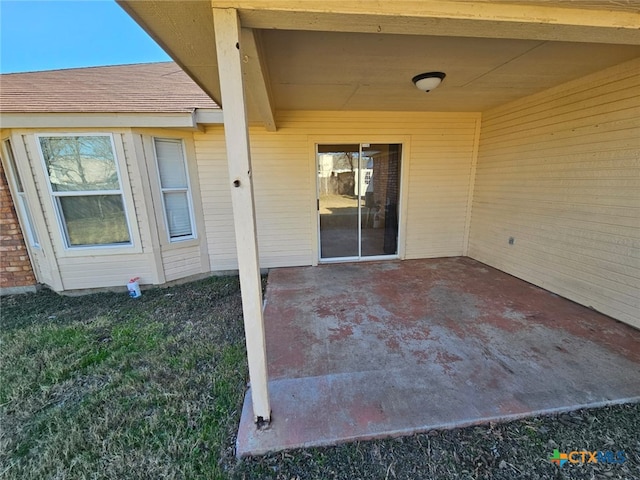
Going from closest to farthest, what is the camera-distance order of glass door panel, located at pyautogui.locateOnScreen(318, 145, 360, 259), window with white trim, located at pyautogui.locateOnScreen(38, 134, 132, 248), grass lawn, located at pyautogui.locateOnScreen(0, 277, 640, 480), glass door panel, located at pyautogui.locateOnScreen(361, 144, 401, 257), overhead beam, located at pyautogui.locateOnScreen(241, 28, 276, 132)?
grass lawn, located at pyautogui.locateOnScreen(0, 277, 640, 480) < overhead beam, located at pyautogui.locateOnScreen(241, 28, 276, 132) < window with white trim, located at pyautogui.locateOnScreen(38, 134, 132, 248) < glass door panel, located at pyautogui.locateOnScreen(318, 145, 360, 259) < glass door panel, located at pyautogui.locateOnScreen(361, 144, 401, 257)

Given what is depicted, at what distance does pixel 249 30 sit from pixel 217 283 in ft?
11.8

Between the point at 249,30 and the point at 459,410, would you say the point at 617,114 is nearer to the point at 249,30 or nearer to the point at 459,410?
the point at 459,410

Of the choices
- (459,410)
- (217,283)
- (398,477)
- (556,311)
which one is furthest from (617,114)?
(217,283)

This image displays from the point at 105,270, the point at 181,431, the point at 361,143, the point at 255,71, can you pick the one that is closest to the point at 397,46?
the point at 255,71

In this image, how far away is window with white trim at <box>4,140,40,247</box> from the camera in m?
3.69

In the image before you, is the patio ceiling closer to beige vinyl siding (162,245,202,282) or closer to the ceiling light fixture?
the ceiling light fixture

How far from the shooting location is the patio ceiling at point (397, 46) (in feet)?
4.26

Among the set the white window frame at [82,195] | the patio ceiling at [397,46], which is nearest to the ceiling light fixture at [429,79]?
the patio ceiling at [397,46]

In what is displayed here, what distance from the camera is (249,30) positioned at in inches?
58.8

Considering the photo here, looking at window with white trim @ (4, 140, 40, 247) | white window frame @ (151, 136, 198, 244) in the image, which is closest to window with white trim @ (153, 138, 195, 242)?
white window frame @ (151, 136, 198, 244)

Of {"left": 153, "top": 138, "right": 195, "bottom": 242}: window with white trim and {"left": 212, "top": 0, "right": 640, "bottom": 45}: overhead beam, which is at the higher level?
{"left": 212, "top": 0, "right": 640, "bottom": 45}: overhead beam

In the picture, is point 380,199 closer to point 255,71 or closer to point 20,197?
point 255,71

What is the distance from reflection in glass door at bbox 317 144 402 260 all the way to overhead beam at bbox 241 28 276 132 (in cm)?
155

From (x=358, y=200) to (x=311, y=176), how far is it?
0.96m
